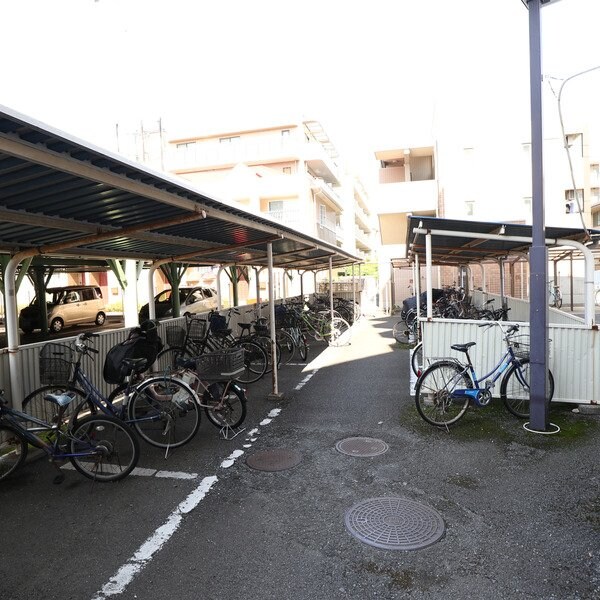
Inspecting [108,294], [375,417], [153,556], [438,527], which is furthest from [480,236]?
[108,294]

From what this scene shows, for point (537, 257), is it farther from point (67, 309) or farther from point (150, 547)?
point (67, 309)

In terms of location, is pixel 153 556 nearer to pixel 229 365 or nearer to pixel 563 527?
pixel 229 365

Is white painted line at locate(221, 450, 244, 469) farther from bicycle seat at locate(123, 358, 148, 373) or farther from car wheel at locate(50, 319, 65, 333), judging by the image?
car wheel at locate(50, 319, 65, 333)

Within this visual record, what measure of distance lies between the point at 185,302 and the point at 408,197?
12652 mm

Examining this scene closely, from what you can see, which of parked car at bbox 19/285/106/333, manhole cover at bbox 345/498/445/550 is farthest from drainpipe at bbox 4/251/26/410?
parked car at bbox 19/285/106/333

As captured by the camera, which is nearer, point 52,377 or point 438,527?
point 438,527

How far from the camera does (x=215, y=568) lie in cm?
276

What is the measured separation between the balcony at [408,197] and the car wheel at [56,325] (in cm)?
1534

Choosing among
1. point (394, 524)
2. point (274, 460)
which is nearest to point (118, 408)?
point (274, 460)

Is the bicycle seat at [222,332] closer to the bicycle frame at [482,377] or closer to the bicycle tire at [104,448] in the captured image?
the bicycle tire at [104,448]

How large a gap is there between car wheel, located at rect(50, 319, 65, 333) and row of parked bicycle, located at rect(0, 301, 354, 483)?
1280 cm

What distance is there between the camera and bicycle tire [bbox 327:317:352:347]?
1152cm

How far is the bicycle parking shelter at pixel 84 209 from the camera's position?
269 centimetres

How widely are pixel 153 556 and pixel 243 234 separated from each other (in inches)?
194
